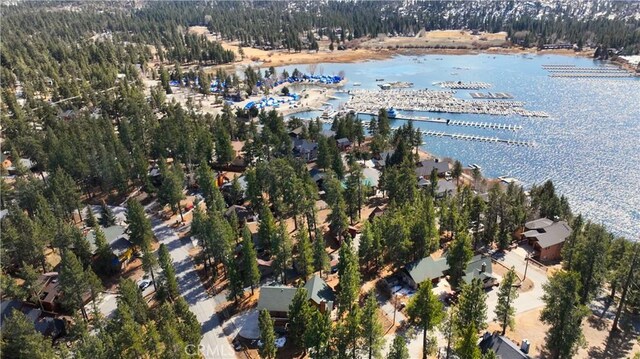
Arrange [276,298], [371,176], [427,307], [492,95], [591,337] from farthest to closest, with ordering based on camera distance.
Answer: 1. [492,95]
2. [371,176]
3. [276,298]
4. [591,337]
5. [427,307]

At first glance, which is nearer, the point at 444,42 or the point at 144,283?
the point at 144,283

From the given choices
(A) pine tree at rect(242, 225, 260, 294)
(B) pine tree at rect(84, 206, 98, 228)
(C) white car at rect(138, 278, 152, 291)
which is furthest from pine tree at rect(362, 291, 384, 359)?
(B) pine tree at rect(84, 206, 98, 228)

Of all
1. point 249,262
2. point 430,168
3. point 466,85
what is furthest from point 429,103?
point 249,262

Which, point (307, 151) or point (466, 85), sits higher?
point (466, 85)

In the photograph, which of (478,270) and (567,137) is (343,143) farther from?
(567,137)

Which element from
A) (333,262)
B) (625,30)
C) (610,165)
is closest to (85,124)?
(333,262)

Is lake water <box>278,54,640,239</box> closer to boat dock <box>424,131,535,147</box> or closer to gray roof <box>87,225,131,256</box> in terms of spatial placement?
boat dock <box>424,131,535,147</box>

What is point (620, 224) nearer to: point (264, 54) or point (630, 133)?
point (630, 133)

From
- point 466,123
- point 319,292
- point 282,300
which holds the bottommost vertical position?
point 466,123
